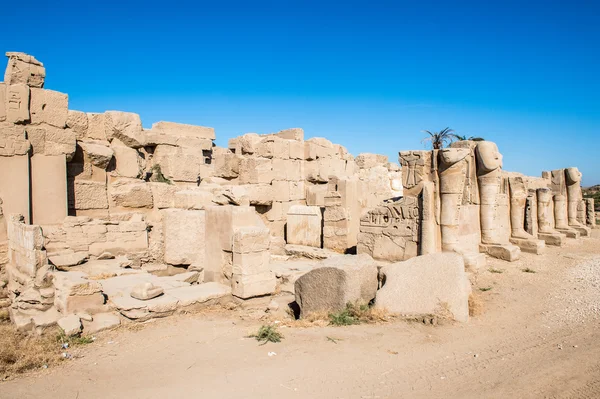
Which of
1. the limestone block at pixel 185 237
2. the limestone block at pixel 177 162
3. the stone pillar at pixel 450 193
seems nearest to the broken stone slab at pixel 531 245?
the stone pillar at pixel 450 193

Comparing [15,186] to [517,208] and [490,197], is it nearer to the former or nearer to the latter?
[490,197]

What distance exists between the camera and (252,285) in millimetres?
5758

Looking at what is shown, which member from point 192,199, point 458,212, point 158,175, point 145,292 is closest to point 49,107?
point 158,175

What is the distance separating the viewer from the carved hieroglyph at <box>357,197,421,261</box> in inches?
295

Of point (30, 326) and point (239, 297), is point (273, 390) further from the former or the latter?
point (30, 326)

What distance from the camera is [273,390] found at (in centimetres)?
329

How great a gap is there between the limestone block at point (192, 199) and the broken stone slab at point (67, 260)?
2067 mm

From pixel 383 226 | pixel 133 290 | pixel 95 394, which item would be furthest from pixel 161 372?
pixel 383 226

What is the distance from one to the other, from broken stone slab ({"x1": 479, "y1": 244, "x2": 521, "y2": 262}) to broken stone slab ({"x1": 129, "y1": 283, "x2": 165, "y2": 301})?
22.8ft

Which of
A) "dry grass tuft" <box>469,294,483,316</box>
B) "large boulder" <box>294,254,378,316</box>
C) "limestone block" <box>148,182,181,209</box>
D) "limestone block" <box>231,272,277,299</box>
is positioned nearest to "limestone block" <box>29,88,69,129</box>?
"limestone block" <box>148,182,181,209</box>

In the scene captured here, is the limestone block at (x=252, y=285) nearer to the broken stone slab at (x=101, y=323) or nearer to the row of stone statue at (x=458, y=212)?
the broken stone slab at (x=101, y=323)

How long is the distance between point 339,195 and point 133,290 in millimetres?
5140

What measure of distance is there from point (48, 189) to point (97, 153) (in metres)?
1.16

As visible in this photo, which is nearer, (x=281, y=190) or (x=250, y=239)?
(x=250, y=239)
